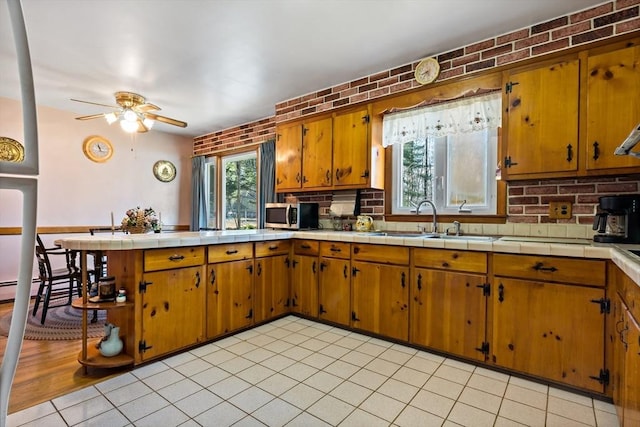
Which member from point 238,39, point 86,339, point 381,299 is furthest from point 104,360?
point 238,39

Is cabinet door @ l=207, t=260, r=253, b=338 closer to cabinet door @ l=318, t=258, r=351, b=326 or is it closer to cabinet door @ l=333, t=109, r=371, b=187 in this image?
cabinet door @ l=318, t=258, r=351, b=326

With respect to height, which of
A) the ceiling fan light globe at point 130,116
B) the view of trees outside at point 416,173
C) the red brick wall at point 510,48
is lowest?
the view of trees outside at point 416,173

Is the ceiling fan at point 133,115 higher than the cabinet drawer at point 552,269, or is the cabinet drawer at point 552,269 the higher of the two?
the ceiling fan at point 133,115

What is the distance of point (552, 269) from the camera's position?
6.54 ft

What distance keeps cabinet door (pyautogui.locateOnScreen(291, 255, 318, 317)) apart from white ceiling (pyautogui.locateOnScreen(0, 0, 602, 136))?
6.06 ft

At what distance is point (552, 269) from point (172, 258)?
2.49 meters

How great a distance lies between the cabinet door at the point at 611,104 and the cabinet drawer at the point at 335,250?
1.80 m

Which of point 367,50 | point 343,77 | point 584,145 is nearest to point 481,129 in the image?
point 584,145

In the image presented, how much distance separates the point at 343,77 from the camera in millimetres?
3326

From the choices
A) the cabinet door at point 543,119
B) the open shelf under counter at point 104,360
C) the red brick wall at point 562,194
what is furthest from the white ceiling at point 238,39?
the open shelf under counter at point 104,360

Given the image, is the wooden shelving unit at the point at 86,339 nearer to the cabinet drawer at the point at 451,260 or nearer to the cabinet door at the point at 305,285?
the cabinet door at the point at 305,285

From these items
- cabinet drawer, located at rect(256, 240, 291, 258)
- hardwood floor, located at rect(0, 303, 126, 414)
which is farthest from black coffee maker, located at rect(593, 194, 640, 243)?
hardwood floor, located at rect(0, 303, 126, 414)

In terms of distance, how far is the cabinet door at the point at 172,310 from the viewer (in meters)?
2.27

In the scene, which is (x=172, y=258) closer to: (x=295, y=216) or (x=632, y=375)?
(x=295, y=216)
